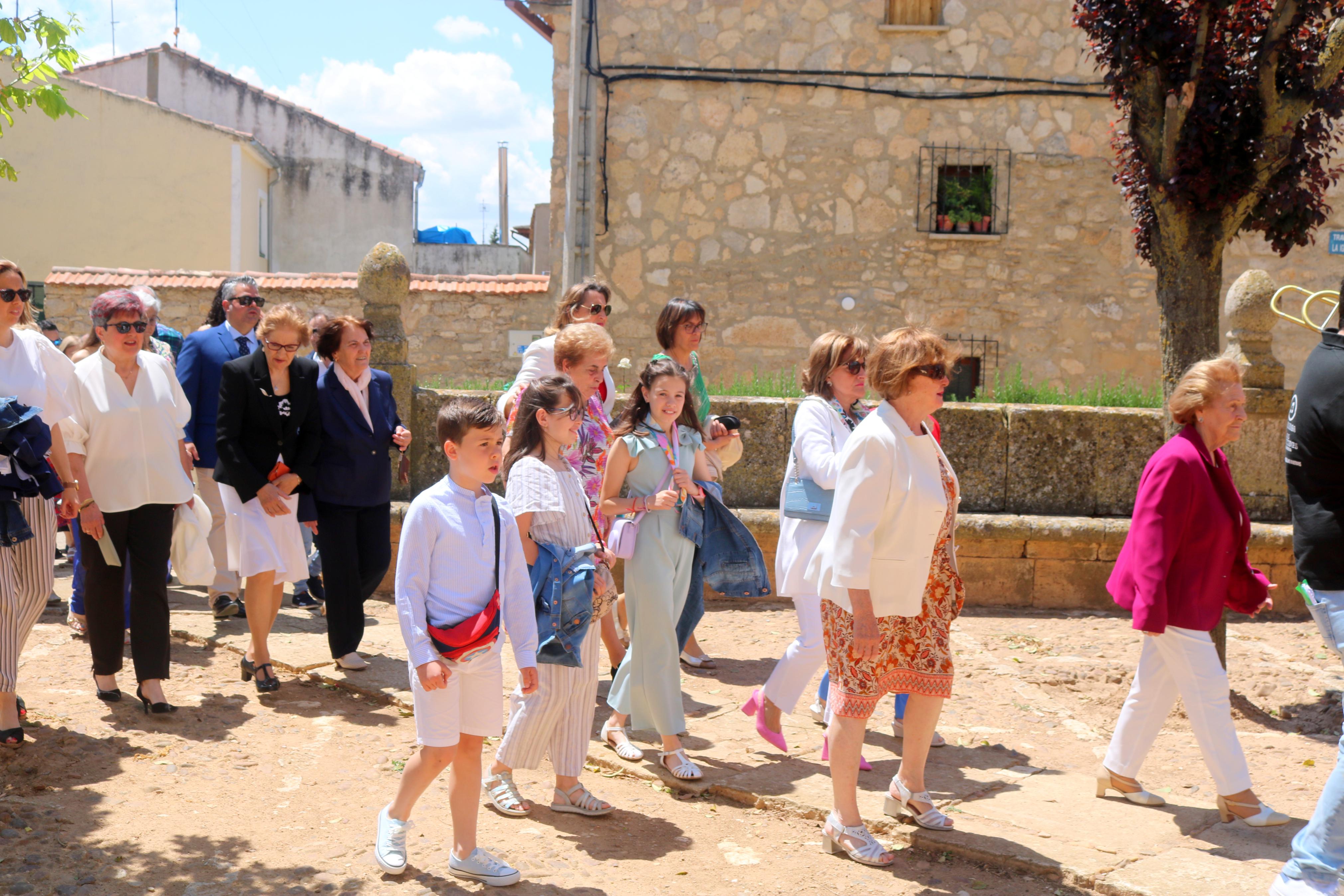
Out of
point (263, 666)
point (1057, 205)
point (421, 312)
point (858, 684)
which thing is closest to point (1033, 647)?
point (858, 684)

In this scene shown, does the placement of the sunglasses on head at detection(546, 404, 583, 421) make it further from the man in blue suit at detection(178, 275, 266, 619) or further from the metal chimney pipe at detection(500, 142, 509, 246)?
the metal chimney pipe at detection(500, 142, 509, 246)

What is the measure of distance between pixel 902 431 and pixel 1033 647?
144 inches

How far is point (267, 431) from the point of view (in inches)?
224

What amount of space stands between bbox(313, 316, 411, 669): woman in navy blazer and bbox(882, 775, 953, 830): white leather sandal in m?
2.88

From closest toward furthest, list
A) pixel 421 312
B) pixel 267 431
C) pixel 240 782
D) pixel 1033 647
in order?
pixel 240 782 → pixel 267 431 → pixel 1033 647 → pixel 421 312

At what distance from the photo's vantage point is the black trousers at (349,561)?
575cm

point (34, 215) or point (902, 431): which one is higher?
point (34, 215)

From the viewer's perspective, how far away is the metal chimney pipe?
155ft

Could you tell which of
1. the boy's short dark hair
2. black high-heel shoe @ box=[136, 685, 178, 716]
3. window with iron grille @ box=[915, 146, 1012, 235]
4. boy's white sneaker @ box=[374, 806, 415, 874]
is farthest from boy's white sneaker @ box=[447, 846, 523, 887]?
window with iron grille @ box=[915, 146, 1012, 235]

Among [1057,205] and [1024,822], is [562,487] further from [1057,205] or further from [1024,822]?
[1057,205]

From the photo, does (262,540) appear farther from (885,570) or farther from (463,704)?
(885,570)

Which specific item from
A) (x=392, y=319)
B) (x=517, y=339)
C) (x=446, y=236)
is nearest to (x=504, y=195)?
(x=446, y=236)

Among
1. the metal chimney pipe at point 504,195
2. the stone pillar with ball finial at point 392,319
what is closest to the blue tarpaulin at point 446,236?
the metal chimney pipe at point 504,195

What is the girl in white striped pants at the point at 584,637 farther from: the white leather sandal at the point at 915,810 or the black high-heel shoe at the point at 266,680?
the black high-heel shoe at the point at 266,680
